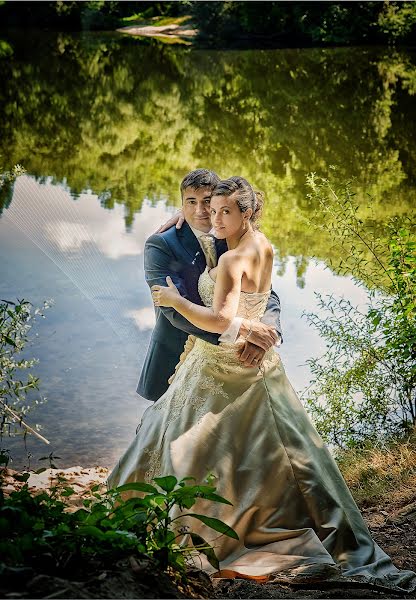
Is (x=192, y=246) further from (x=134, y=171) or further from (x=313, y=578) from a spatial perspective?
(x=134, y=171)

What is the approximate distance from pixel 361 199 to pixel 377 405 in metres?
7.90

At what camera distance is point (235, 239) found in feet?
13.3

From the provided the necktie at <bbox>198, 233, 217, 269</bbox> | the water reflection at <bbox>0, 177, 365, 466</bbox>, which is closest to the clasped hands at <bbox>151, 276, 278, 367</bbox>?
the necktie at <bbox>198, 233, 217, 269</bbox>

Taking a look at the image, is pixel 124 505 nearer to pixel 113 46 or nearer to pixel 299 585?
pixel 299 585

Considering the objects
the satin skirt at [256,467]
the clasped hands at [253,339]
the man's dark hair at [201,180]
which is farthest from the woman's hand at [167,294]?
the man's dark hair at [201,180]

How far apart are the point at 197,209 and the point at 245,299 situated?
0.60 metres

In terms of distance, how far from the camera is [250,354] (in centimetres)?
403

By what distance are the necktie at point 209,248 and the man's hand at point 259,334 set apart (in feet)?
1.25

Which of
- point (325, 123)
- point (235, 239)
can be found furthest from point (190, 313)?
point (325, 123)

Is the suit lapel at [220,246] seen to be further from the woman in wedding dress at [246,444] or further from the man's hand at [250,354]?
the man's hand at [250,354]

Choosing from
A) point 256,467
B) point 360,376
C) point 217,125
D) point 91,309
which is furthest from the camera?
point 217,125

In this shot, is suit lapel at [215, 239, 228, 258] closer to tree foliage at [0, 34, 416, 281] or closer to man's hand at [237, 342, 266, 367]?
man's hand at [237, 342, 266, 367]

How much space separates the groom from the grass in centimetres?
149

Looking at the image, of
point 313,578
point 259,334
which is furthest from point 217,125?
point 313,578
